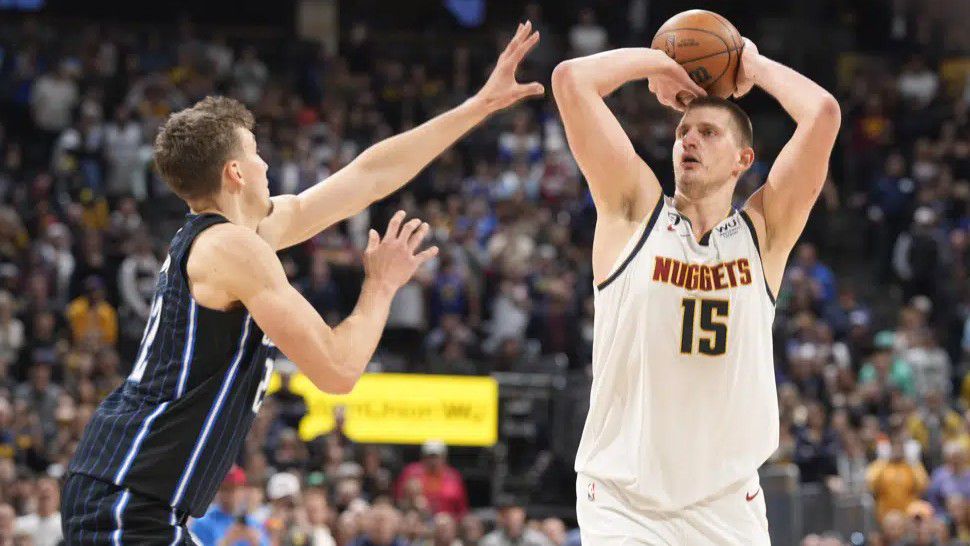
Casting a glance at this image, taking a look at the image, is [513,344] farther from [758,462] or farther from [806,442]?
[758,462]

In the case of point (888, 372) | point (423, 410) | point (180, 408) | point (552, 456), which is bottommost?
point (552, 456)

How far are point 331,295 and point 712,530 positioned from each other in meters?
12.5

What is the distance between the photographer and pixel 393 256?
5008mm

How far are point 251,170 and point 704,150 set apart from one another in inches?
65.5

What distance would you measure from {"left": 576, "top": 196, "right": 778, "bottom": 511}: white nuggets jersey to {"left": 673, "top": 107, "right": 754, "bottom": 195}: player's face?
21 centimetres

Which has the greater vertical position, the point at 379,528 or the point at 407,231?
the point at 407,231

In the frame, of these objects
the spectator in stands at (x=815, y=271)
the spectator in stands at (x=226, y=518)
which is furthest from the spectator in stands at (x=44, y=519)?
the spectator in stands at (x=815, y=271)

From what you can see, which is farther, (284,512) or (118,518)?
(284,512)

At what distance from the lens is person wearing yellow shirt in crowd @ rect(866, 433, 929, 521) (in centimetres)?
1628

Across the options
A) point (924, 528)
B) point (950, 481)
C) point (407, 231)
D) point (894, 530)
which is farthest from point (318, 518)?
point (407, 231)

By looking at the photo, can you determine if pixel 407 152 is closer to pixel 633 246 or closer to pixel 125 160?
pixel 633 246

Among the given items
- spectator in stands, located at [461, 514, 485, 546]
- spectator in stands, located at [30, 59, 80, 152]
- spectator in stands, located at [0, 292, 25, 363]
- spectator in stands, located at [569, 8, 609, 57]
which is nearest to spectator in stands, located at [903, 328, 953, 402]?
spectator in stands, located at [461, 514, 485, 546]

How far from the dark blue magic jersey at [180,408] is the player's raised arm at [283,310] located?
102 millimetres

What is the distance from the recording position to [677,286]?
5379mm
